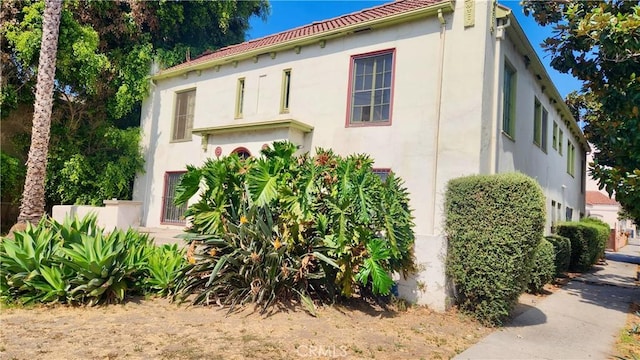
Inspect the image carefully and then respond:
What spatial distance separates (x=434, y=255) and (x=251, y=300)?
3.31m

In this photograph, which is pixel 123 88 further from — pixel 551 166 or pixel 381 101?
pixel 551 166

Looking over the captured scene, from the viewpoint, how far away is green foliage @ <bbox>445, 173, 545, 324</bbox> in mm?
6430

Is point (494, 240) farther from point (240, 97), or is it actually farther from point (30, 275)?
point (240, 97)

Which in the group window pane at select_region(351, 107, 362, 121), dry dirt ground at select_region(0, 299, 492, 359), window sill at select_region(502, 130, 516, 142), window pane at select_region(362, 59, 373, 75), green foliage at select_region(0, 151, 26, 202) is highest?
window pane at select_region(362, 59, 373, 75)

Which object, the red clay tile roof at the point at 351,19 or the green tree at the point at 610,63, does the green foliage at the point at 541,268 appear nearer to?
the green tree at the point at 610,63

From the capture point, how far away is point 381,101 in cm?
1047

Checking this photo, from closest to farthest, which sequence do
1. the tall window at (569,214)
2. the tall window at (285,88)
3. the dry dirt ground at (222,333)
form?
the dry dirt ground at (222,333) → the tall window at (285,88) → the tall window at (569,214)

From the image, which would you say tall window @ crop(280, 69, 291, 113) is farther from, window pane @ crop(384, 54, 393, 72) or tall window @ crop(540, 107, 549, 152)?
tall window @ crop(540, 107, 549, 152)

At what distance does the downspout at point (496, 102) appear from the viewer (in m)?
9.23

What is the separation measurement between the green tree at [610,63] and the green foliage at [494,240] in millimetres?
3024

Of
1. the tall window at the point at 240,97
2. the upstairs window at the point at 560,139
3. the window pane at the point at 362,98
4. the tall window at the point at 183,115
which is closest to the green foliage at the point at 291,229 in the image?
the window pane at the point at 362,98

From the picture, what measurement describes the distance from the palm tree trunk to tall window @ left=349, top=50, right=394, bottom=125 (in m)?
9.37

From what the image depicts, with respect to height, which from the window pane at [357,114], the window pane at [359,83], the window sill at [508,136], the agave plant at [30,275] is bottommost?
the agave plant at [30,275]

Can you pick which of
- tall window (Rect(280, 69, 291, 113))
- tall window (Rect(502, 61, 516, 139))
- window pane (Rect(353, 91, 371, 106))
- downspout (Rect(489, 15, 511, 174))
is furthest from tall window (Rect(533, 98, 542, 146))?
tall window (Rect(280, 69, 291, 113))
